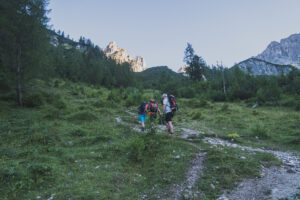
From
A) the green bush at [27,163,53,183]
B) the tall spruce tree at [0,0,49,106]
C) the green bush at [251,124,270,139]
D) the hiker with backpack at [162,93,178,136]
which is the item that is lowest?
the green bush at [251,124,270,139]

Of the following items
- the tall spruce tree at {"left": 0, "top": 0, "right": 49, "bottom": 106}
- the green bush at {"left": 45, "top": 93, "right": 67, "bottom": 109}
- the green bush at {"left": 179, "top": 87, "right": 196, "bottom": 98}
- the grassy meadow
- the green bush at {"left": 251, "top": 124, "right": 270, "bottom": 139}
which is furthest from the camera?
the green bush at {"left": 179, "top": 87, "right": 196, "bottom": 98}

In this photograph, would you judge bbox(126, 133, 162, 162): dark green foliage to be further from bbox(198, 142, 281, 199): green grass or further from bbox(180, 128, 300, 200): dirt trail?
bbox(180, 128, 300, 200): dirt trail

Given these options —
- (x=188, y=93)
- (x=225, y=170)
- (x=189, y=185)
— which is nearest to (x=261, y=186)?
(x=225, y=170)

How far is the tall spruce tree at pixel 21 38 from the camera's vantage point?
1696 cm

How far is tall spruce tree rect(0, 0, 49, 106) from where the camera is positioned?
55.7 ft

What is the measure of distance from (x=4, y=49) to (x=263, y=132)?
24419mm

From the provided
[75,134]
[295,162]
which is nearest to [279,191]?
[295,162]

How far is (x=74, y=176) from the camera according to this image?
5.07 metres

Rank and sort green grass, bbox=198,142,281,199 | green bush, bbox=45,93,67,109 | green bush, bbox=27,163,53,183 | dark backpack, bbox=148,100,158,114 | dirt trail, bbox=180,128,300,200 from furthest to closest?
green bush, bbox=45,93,67,109
dark backpack, bbox=148,100,158,114
green bush, bbox=27,163,53,183
green grass, bbox=198,142,281,199
dirt trail, bbox=180,128,300,200

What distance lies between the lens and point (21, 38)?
58.2 ft

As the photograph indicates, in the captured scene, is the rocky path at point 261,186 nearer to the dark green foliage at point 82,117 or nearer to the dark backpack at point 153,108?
the dark backpack at point 153,108

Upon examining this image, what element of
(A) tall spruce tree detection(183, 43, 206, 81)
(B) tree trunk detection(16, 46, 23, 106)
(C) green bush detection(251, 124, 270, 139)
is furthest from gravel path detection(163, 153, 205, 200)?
(A) tall spruce tree detection(183, 43, 206, 81)

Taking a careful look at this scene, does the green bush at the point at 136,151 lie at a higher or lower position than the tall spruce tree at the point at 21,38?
lower

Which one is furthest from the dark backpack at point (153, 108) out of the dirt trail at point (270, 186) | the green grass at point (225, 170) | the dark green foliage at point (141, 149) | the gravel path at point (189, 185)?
the dirt trail at point (270, 186)
